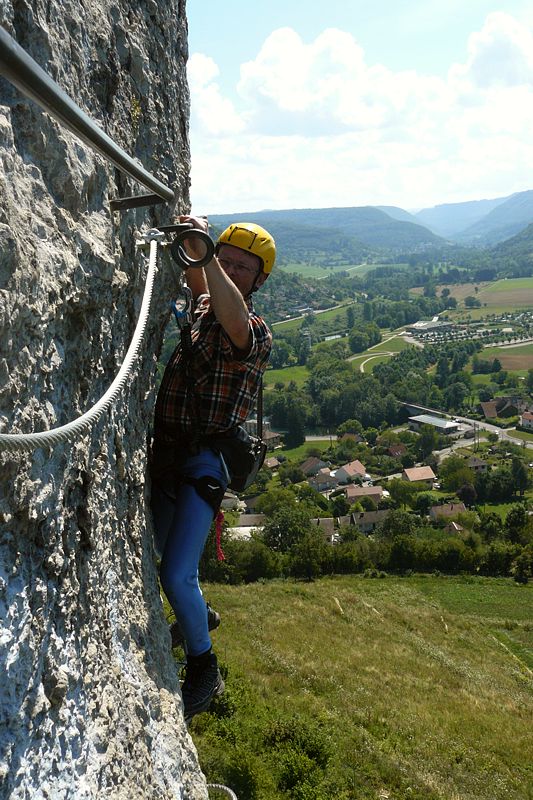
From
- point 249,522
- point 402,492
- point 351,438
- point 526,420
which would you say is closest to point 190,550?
point 249,522

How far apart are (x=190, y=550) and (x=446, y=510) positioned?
62.6 meters

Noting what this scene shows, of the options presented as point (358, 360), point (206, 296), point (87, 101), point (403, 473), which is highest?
point (87, 101)

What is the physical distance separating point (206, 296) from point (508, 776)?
1187 cm

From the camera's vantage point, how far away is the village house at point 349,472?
261ft

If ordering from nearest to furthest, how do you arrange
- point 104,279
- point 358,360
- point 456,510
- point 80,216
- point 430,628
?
point 80,216, point 104,279, point 430,628, point 456,510, point 358,360

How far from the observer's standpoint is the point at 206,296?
4.45 meters

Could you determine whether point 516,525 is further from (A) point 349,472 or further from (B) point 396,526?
(A) point 349,472

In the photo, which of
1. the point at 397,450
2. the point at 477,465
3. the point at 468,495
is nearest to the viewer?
the point at 468,495

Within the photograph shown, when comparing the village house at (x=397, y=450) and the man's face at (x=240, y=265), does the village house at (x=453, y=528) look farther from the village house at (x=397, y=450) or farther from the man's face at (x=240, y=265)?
the man's face at (x=240, y=265)

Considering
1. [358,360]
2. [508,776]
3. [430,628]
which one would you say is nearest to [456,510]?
[430,628]

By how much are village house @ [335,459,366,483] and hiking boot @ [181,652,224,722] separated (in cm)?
7604

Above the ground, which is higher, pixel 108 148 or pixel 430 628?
pixel 108 148

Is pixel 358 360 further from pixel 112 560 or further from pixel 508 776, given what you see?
pixel 112 560

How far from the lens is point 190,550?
12.2 ft
